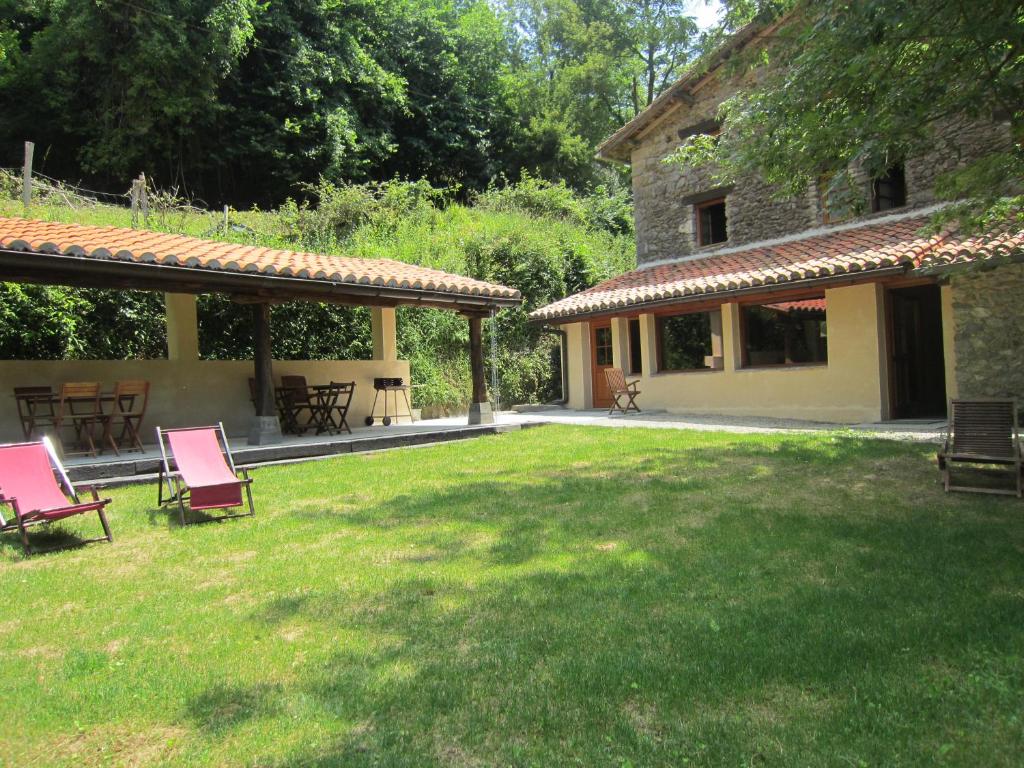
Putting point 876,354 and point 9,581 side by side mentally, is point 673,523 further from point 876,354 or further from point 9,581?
point 876,354

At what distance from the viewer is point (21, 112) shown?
2164cm

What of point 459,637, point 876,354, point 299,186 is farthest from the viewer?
point 299,186

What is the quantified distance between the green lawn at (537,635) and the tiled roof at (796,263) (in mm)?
5218

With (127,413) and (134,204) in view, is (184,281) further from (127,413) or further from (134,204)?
(134,204)

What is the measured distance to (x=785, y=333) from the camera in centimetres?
1226

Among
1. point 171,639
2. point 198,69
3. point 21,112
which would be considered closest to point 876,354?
point 171,639

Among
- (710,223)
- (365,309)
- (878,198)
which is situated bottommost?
(365,309)

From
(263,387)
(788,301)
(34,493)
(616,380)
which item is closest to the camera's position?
(34,493)

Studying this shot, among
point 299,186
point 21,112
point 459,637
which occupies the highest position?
point 21,112

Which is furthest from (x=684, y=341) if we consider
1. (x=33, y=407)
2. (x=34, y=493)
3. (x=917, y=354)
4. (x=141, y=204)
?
(x=141, y=204)

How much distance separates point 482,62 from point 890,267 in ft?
82.3

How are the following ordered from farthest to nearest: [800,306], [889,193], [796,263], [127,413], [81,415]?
[889,193] → [800,306] → [796,263] → [127,413] → [81,415]

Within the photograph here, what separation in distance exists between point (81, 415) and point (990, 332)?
12.4 metres

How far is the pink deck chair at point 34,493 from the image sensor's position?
472 centimetres
